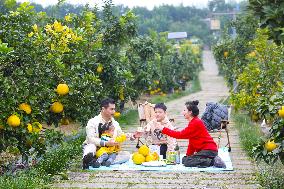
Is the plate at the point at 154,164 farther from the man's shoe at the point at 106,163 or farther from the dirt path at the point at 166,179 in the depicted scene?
the man's shoe at the point at 106,163

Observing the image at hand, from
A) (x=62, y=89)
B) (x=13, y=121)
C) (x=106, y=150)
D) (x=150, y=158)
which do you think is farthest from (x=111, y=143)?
(x=13, y=121)

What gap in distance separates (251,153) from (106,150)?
2.05m

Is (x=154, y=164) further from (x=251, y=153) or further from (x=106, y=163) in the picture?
(x=251, y=153)

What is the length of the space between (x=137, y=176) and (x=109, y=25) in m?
5.75

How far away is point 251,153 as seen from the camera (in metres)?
7.69

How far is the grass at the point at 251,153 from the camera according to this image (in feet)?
18.8

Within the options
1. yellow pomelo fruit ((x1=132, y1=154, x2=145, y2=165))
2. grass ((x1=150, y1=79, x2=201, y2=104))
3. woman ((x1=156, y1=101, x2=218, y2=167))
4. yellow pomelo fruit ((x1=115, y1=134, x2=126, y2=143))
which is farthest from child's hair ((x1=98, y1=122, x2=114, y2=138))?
grass ((x1=150, y1=79, x2=201, y2=104))

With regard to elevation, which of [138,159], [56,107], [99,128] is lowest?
[138,159]

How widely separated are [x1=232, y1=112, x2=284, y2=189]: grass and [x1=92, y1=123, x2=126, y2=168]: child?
187cm

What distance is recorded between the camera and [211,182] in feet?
20.7

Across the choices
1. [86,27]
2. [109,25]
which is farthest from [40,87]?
[109,25]

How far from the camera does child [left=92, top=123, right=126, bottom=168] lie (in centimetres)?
726

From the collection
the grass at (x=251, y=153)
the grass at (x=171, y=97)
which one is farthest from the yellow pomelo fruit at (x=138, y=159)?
the grass at (x=171, y=97)

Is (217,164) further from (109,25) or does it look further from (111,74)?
(109,25)
